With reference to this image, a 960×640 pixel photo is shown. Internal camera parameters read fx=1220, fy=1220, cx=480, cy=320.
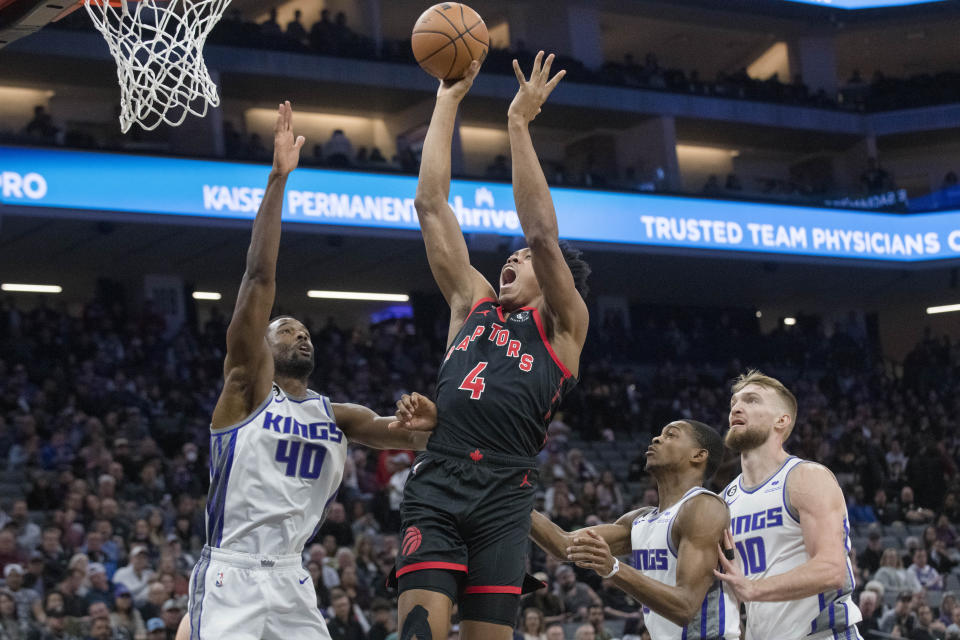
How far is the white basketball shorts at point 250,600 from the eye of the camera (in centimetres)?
467

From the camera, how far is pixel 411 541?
14.0 feet

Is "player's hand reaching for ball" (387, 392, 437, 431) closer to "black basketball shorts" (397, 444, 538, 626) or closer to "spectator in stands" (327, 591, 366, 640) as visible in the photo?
"black basketball shorts" (397, 444, 538, 626)

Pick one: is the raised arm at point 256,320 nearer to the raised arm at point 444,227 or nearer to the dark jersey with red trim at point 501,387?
the raised arm at point 444,227

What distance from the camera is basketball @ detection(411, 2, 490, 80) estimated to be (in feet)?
16.2

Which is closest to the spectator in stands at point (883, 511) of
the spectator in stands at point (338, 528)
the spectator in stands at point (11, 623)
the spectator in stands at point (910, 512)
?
the spectator in stands at point (910, 512)

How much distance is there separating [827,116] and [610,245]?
26.9ft

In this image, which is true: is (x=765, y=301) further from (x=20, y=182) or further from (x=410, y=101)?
(x=20, y=182)

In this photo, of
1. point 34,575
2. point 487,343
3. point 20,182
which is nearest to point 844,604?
point 487,343

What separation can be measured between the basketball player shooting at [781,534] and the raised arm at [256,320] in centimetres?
199

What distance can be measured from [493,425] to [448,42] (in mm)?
1619

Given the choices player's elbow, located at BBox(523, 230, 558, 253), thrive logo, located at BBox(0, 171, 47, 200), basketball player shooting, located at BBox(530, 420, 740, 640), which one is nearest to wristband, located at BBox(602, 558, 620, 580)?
basketball player shooting, located at BBox(530, 420, 740, 640)

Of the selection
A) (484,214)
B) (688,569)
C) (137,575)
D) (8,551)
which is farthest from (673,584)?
(484,214)

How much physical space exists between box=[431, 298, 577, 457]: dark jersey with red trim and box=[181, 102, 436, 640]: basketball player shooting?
28 cm

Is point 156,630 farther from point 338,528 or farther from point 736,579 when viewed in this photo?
point 736,579
